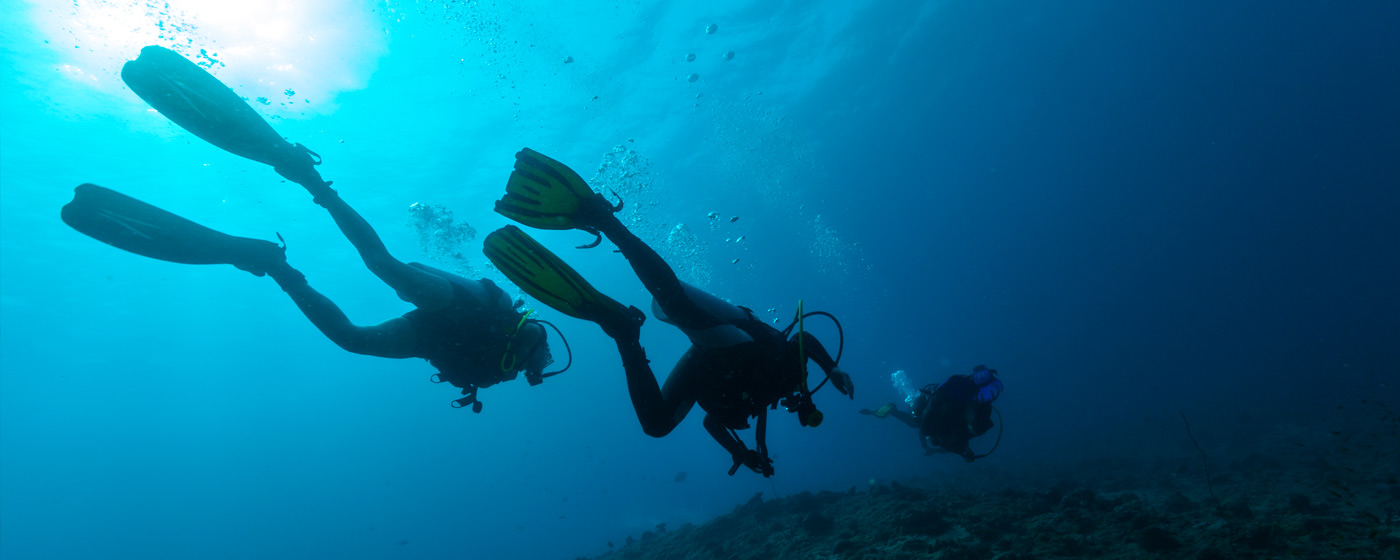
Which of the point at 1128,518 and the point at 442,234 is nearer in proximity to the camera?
the point at 1128,518

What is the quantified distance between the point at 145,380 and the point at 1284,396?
291 ft

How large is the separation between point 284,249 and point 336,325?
0.83m

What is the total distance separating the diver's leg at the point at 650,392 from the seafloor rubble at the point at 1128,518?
13.0 feet

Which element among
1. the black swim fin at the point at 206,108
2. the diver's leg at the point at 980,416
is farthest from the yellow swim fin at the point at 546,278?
the diver's leg at the point at 980,416

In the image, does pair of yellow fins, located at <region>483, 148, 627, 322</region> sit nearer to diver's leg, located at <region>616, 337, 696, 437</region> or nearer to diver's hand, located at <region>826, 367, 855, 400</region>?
diver's leg, located at <region>616, 337, 696, 437</region>

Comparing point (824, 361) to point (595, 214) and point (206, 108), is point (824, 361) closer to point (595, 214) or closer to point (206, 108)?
point (595, 214)

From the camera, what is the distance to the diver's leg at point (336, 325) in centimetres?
376

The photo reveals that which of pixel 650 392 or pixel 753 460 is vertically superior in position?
pixel 650 392

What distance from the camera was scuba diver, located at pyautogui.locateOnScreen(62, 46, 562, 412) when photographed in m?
3.53

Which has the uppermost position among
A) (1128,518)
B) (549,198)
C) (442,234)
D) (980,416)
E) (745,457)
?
(442,234)

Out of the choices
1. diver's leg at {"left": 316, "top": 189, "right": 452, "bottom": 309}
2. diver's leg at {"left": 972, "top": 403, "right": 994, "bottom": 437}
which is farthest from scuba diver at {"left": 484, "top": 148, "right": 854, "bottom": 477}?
diver's leg at {"left": 972, "top": 403, "right": 994, "bottom": 437}

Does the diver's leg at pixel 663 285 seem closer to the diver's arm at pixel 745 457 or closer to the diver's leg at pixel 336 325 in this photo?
the diver's arm at pixel 745 457

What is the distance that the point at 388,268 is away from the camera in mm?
3928

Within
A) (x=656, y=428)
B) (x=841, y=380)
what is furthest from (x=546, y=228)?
(x=841, y=380)
